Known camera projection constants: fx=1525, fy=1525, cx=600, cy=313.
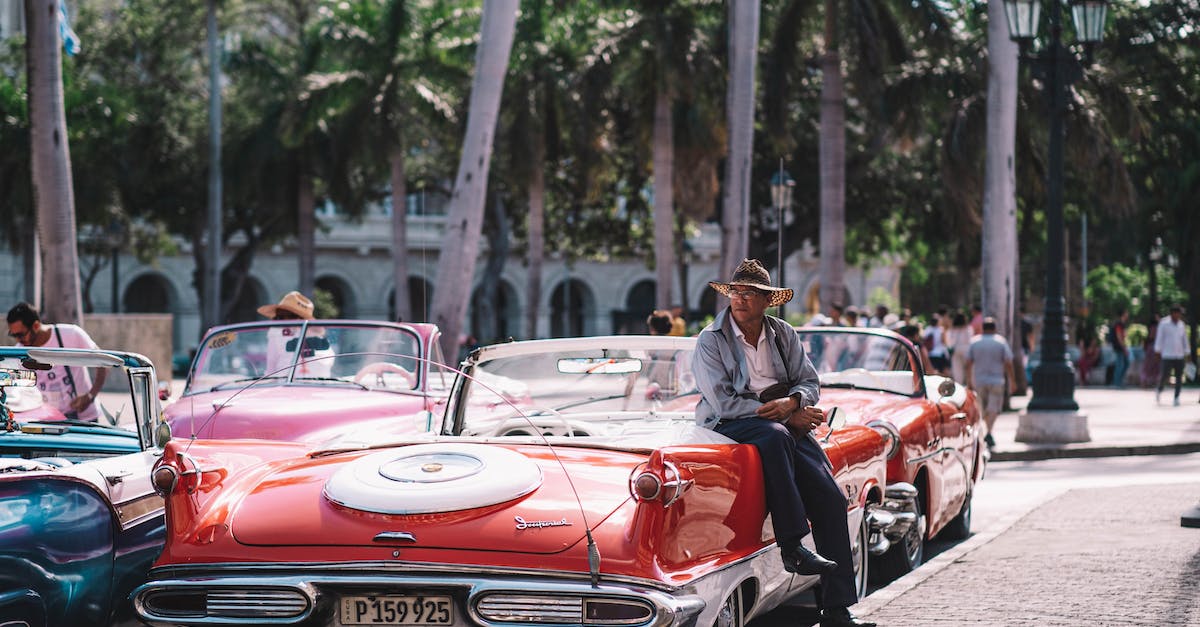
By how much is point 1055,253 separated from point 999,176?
6054 mm

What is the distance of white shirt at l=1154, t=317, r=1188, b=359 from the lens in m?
27.2

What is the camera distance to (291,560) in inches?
205

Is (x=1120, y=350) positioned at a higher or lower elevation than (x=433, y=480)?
lower

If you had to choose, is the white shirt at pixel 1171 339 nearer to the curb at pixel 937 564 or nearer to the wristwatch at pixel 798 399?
the curb at pixel 937 564

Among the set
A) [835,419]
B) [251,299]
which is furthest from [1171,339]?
[251,299]

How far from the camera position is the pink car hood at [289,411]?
956cm

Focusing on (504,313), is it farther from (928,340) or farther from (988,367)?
(988,367)

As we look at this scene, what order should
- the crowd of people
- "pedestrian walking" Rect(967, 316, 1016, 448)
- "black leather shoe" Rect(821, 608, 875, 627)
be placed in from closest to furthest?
"black leather shoe" Rect(821, 608, 875, 627) → the crowd of people → "pedestrian walking" Rect(967, 316, 1016, 448)

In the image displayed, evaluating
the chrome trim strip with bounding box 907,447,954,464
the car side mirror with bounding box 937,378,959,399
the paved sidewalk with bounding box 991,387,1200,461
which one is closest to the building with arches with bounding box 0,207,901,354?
the paved sidewalk with bounding box 991,387,1200,461

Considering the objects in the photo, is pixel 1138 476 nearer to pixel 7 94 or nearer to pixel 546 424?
pixel 546 424

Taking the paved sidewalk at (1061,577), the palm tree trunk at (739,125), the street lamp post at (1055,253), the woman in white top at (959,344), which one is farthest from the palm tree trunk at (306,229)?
the paved sidewalk at (1061,577)

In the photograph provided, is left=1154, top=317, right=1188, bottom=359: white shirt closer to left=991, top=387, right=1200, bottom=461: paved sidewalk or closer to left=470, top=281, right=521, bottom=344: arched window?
left=991, top=387, right=1200, bottom=461: paved sidewalk

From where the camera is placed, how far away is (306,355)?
1068cm

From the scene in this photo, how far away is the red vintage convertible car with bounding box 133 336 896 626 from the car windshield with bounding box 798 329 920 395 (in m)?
3.84
